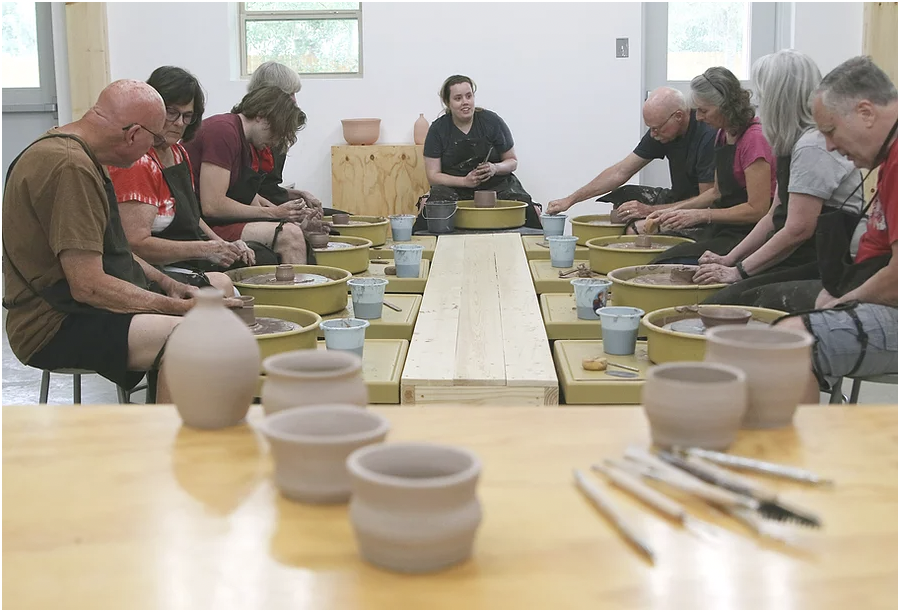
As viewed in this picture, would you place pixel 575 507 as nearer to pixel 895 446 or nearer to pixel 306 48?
pixel 895 446

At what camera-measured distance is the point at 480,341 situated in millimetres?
2902

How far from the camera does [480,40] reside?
23.9 feet

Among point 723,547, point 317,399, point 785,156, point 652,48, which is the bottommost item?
point 723,547

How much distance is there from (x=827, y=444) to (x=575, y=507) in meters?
0.50

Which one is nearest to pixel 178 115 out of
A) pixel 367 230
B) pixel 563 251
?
pixel 367 230

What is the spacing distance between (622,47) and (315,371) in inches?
246

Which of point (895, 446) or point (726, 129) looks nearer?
point (895, 446)

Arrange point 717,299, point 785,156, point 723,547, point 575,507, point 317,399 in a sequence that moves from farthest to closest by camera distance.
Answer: point 785,156 → point 717,299 → point 317,399 → point 575,507 → point 723,547

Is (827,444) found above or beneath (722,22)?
beneath

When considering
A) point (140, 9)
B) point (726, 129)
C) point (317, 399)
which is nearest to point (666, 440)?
point (317, 399)

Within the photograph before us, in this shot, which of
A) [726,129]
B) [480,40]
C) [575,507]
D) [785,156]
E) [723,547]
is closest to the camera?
[723,547]

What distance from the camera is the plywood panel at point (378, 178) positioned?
7191 millimetres

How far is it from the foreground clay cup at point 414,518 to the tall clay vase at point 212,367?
490 millimetres

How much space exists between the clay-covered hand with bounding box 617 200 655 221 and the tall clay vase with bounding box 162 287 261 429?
11.5ft
